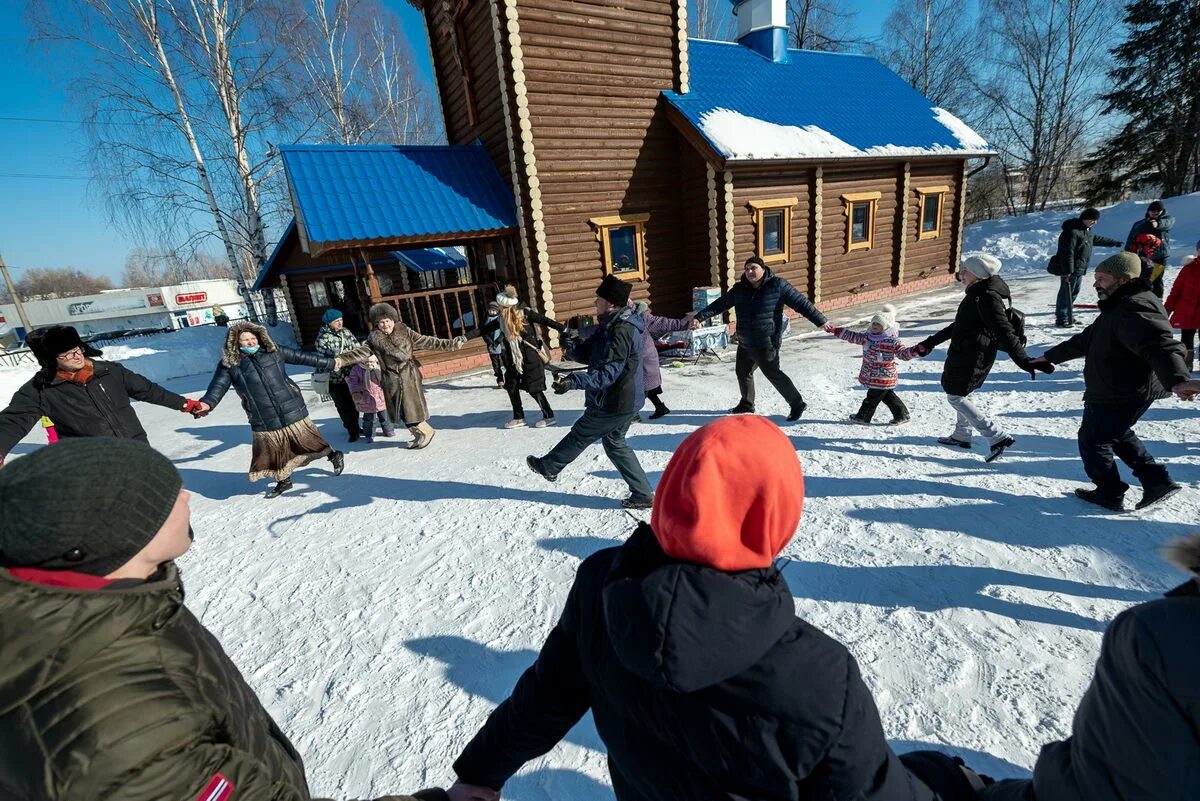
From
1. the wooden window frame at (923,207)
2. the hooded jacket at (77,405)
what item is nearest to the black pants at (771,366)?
the hooded jacket at (77,405)

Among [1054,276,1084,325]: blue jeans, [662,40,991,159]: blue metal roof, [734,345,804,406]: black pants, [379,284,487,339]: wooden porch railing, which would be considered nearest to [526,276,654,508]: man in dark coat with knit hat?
[734,345,804,406]: black pants

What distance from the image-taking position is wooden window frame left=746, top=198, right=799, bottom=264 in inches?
432

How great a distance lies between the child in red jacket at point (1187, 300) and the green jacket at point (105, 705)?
8.06 meters

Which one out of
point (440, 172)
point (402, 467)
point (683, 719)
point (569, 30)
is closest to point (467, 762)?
point (683, 719)

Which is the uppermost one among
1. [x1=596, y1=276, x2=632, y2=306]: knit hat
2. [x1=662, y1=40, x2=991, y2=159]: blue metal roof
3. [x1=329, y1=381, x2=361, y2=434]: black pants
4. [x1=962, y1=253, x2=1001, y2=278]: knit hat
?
[x1=662, y1=40, x2=991, y2=159]: blue metal roof

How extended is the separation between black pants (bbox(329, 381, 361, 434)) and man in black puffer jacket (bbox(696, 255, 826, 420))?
427cm

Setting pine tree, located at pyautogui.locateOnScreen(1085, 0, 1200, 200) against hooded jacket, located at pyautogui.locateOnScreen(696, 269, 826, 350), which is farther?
pine tree, located at pyautogui.locateOnScreen(1085, 0, 1200, 200)

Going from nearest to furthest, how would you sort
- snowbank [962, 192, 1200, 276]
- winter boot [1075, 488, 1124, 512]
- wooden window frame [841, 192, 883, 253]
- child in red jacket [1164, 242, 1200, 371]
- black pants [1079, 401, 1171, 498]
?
1. black pants [1079, 401, 1171, 498]
2. winter boot [1075, 488, 1124, 512]
3. child in red jacket [1164, 242, 1200, 371]
4. wooden window frame [841, 192, 883, 253]
5. snowbank [962, 192, 1200, 276]

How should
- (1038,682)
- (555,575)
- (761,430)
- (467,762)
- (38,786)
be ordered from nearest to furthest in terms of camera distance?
(38,786), (761,430), (467,762), (1038,682), (555,575)

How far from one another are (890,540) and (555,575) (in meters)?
2.15

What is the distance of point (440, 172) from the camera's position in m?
9.78

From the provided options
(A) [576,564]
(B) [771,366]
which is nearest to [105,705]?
(A) [576,564]

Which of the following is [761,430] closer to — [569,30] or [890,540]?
[890,540]

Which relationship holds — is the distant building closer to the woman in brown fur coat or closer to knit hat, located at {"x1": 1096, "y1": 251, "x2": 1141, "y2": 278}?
the woman in brown fur coat
